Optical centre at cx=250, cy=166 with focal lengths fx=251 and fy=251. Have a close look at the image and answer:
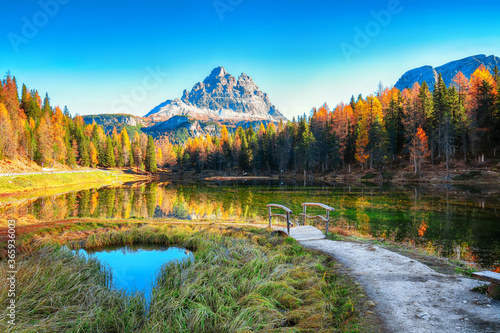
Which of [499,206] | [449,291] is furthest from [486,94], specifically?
[449,291]

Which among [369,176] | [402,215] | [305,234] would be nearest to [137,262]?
[305,234]

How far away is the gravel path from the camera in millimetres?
4570

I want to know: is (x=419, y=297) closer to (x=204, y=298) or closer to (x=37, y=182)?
(x=204, y=298)

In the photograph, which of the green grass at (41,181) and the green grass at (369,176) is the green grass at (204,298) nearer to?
the green grass at (41,181)

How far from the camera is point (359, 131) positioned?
60.2 m

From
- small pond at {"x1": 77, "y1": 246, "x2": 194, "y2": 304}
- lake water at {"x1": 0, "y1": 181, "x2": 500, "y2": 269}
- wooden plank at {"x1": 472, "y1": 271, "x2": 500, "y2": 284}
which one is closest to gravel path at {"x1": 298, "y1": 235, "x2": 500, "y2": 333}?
wooden plank at {"x1": 472, "y1": 271, "x2": 500, "y2": 284}

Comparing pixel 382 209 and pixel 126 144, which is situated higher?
pixel 126 144

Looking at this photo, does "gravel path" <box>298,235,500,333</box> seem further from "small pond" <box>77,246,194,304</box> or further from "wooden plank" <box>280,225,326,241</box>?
"small pond" <box>77,246,194,304</box>

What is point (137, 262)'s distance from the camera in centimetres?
1005

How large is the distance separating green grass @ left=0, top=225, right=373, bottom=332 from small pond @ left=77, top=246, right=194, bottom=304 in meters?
0.47

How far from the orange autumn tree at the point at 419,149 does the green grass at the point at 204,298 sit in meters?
48.9

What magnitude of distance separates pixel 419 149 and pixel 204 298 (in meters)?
56.1

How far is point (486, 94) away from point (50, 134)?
101758 mm

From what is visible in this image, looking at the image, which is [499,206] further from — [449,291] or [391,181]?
[391,181]
